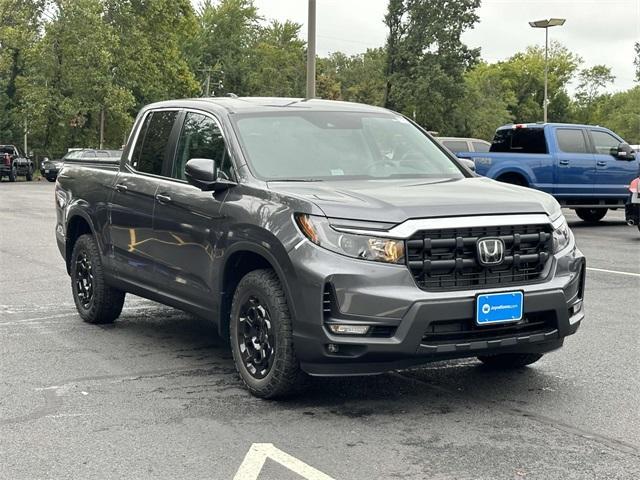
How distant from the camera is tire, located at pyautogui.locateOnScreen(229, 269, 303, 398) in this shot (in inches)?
200

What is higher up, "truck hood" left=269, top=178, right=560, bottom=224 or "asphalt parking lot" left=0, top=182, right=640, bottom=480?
"truck hood" left=269, top=178, right=560, bottom=224

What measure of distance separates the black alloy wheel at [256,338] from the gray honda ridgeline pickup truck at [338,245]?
0.01 m

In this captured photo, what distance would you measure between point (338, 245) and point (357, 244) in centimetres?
10

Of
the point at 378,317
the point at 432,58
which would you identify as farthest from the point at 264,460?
the point at 432,58

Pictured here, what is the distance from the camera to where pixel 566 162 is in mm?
18266

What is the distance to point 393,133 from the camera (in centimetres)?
655

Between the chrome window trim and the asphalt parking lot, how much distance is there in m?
1.03

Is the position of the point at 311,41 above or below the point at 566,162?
above

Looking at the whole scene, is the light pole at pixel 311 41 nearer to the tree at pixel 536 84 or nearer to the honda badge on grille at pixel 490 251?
the honda badge on grille at pixel 490 251

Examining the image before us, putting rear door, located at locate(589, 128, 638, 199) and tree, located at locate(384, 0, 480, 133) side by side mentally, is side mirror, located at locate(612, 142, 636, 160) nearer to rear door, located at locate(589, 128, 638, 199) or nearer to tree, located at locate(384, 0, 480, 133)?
rear door, located at locate(589, 128, 638, 199)

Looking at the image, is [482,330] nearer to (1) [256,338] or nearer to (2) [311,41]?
(1) [256,338]

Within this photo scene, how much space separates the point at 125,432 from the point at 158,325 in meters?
3.09

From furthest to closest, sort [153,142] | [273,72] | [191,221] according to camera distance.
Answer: [273,72] < [153,142] < [191,221]

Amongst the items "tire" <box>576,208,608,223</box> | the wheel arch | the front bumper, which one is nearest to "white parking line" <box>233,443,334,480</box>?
the front bumper
